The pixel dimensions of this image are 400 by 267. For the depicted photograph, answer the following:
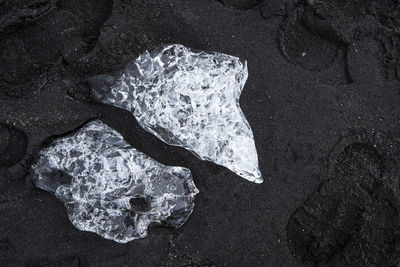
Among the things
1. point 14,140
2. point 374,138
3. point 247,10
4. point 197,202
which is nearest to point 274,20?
point 247,10

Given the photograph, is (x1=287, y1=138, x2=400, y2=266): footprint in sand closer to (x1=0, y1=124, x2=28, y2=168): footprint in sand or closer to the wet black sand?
the wet black sand

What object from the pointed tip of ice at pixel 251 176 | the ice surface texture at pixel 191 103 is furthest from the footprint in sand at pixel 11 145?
the pointed tip of ice at pixel 251 176

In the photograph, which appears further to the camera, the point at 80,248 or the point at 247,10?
the point at 247,10

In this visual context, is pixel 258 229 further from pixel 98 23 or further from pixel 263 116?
pixel 98 23

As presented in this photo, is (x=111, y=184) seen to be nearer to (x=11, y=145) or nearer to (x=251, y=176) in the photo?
(x=11, y=145)

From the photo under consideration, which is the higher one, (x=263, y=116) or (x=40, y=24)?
(x=40, y=24)

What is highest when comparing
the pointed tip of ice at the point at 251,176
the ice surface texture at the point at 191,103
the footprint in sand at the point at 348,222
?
the ice surface texture at the point at 191,103

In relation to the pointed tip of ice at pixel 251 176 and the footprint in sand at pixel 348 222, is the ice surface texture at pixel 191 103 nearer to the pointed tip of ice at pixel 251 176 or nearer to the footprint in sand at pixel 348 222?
the pointed tip of ice at pixel 251 176
